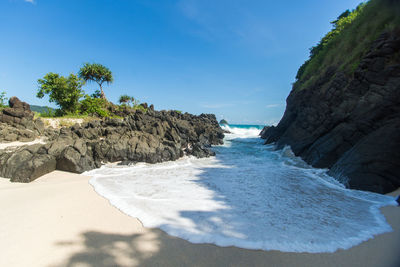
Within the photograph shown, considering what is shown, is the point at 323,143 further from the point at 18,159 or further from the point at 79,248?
the point at 18,159

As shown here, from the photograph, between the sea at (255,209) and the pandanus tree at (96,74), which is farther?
the pandanus tree at (96,74)

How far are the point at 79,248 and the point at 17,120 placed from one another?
1934cm

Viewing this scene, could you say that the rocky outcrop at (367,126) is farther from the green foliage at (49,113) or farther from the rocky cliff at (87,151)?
the green foliage at (49,113)

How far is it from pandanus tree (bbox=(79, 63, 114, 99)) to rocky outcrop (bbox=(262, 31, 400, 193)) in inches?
1400

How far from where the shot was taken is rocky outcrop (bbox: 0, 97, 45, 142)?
12.4 meters

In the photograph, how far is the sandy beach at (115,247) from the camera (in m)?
2.26

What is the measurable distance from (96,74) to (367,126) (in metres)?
→ 39.1

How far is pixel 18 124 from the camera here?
→ 14.5 meters

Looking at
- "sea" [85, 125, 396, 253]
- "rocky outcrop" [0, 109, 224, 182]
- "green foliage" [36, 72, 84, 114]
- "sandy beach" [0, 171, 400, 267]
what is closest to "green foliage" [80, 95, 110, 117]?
"green foliage" [36, 72, 84, 114]

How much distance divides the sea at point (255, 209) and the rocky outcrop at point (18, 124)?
11752 millimetres

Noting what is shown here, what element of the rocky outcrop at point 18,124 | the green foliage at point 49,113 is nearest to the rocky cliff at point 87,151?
the rocky outcrop at point 18,124

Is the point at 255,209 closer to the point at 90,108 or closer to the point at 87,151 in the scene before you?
the point at 87,151

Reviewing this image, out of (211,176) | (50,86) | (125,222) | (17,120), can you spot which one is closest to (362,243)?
(125,222)

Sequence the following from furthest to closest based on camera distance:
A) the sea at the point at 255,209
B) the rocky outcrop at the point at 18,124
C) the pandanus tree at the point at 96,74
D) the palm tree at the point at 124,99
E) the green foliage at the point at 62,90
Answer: the palm tree at the point at 124,99, the pandanus tree at the point at 96,74, the green foliage at the point at 62,90, the rocky outcrop at the point at 18,124, the sea at the point at 255,209
